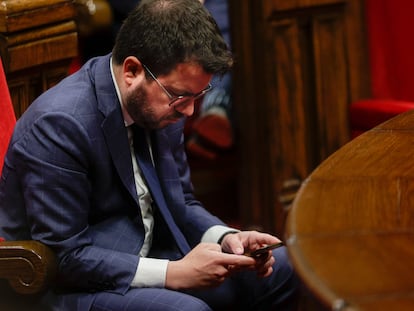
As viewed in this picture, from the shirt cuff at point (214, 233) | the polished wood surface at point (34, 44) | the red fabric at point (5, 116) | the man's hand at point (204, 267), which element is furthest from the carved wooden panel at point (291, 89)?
the man's hand at point (204, 267)

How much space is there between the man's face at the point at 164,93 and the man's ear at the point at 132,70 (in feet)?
0.04

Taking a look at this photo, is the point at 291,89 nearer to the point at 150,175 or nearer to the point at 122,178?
the point at 150,175

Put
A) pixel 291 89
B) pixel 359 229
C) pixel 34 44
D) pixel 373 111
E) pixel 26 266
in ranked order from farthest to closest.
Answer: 1. pixel 291 89
2. pixel 373 111
3. pixel 34 44
4. pixel 26 266
5. pixel 359 229

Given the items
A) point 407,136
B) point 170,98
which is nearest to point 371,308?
point 407,136

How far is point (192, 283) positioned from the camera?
5.53 feet

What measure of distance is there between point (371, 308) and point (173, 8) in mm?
906

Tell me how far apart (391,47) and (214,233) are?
133 cm

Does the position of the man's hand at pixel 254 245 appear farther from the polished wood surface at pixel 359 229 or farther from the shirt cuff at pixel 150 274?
the polished wood surface at pixel 359 229

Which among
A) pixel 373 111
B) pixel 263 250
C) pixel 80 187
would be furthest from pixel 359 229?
pixel 373 111

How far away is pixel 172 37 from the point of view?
1689 mm

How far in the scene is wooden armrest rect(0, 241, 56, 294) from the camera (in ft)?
5.21

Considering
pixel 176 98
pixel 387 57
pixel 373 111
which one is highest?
pixel 176 98

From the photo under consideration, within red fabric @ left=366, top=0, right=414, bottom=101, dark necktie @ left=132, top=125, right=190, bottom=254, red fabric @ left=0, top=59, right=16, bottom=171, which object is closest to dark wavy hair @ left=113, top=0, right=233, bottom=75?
dark necktie @ left=132, top=125, right=190, bottom=254

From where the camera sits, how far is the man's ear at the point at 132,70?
5.62ft
